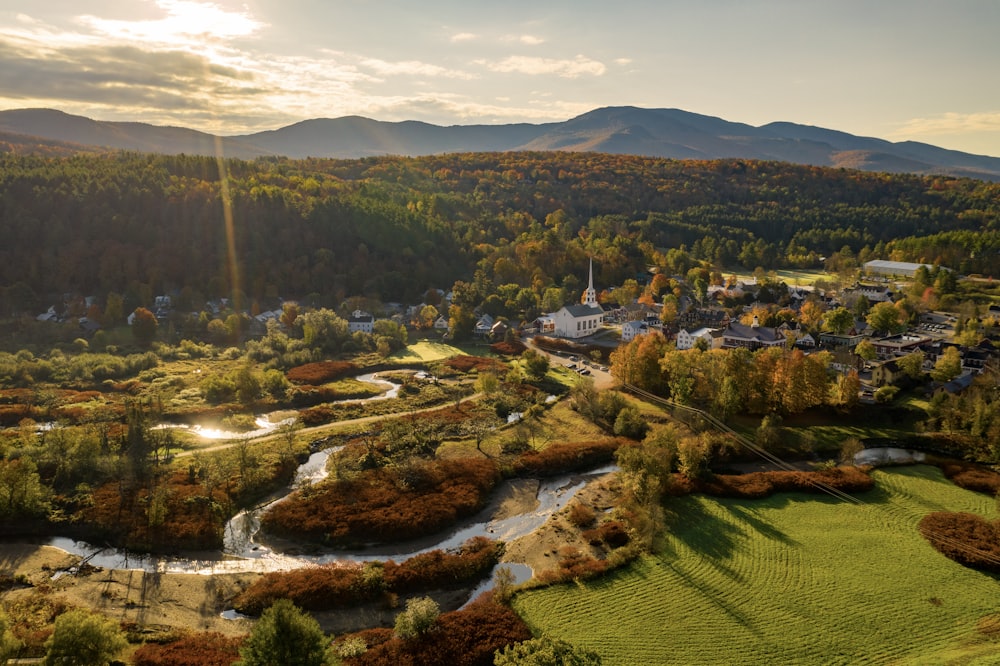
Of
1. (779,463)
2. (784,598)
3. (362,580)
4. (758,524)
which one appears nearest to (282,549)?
(362,580)

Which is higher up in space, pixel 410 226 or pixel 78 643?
pixel 410 226

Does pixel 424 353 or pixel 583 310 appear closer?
pixel 424 353

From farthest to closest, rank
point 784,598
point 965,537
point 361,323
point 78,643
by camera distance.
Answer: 1. point 361,323
2. point 965,537
3. point 784,598
4. point 78,643

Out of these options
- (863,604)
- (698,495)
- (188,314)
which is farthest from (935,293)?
(188,314)

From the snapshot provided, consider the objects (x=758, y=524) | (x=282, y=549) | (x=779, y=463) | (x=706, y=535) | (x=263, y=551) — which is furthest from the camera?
(x=779, y=463)

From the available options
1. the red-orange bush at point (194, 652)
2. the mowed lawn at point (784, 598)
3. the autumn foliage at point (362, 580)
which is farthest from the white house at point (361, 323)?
the red-orange bush at point (194, 652)

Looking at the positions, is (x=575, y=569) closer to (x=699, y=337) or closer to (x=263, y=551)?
(x=263, y=551)

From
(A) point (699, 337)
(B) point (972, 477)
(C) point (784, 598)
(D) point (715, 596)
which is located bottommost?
(D) point (715, 596)
